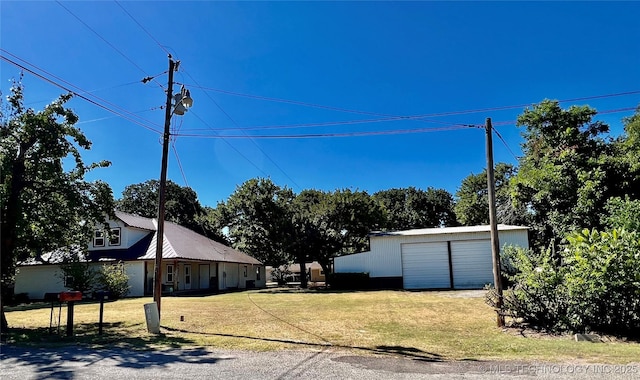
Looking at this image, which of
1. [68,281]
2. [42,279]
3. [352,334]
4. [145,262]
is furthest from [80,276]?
[352,334]

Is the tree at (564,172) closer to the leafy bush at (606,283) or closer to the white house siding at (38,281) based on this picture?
the leafy bush at (606,283)

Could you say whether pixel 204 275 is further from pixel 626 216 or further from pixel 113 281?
pixel 626 216

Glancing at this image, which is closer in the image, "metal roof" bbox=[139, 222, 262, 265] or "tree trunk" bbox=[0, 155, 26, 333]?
"tree trunk" bbox=[0, 155, 26, 333]

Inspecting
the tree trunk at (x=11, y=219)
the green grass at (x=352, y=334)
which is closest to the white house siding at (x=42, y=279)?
the green grass at (x=352, y=334)

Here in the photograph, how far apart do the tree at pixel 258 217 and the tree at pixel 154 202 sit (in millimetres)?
25893

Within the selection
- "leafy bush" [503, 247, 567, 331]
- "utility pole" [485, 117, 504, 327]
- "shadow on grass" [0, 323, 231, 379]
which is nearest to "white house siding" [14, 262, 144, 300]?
"shadow on grass" [0, 323, 231, 379]

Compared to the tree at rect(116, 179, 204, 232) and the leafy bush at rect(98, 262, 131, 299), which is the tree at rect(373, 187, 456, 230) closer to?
the tree at rect(116, 179, 204, 232)

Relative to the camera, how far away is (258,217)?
3134cm

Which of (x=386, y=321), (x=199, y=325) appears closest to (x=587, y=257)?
(x=386, y=321)

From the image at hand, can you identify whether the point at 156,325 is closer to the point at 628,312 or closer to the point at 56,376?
the point at 56,376

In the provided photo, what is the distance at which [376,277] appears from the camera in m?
28.3

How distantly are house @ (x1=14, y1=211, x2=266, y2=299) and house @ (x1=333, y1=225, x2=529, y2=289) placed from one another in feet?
35.4

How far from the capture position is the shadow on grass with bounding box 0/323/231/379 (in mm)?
6746

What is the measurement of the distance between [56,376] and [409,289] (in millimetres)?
23288
